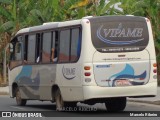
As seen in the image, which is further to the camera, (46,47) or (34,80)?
(34,80)

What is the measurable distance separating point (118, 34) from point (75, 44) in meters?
1.32

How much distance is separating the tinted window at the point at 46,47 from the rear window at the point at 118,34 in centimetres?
262

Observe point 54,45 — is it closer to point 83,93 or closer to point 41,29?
point 41,29

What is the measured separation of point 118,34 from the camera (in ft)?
61.1

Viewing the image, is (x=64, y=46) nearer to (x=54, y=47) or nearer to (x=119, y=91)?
(x=54, y=47)

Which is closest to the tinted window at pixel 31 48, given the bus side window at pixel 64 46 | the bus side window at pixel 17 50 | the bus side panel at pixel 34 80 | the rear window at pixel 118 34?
the bus side panel at pixel 34 80

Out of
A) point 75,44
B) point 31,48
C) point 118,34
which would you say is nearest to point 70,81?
point 75,44

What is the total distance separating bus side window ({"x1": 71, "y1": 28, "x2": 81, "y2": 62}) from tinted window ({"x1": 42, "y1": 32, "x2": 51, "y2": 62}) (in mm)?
1794

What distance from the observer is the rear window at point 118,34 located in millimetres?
18484

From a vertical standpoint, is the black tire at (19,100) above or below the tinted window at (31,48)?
below

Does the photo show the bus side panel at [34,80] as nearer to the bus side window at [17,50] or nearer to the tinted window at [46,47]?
the tinted window at [46,47]

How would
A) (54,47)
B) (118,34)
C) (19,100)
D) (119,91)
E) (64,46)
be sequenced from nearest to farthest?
(119,91) < (118,34) < (64,46) < (54,47) < (19,100)

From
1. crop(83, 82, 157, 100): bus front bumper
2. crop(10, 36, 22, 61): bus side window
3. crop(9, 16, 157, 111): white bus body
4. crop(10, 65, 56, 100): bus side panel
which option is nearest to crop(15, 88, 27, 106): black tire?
crop(10, 65, 56, 100): bus side panel

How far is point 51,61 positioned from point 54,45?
1.87ft
